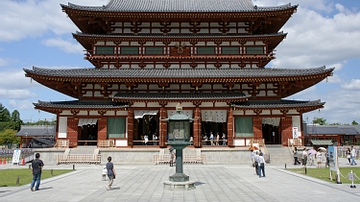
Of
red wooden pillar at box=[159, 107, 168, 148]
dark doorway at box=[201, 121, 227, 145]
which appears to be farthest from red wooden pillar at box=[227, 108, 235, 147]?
red wooden pillar at box=[159, 107, 168, 148]

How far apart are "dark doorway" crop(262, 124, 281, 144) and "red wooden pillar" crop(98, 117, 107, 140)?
19.3m

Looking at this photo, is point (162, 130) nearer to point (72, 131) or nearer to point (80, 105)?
point (80, 105)

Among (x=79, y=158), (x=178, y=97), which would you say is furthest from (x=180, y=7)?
(x=79, y=158)

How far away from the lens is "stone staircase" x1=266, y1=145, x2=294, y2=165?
1179 inches

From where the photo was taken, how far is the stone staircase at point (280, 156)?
29938mm

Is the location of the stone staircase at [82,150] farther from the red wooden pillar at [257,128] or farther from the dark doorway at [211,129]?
the red wooden pillar at [257,128]

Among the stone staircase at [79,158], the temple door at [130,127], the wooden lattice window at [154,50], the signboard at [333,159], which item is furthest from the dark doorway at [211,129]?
the signboard at [333,159]

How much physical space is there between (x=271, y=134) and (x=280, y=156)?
6.77 m

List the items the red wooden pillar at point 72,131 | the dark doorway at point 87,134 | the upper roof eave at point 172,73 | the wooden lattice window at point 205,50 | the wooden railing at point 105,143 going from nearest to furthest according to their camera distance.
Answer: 1. the upper roof eave at point 172,73
2. the wooden railing at point 105,143
3. the red wooden pillar at point 72,131
4. the dark doorway at point 87,134
5. the wooden lattice window at point 205,50

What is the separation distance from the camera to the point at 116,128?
107ft

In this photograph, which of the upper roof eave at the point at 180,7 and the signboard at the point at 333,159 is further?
the upper roof eave at the point at 180,7

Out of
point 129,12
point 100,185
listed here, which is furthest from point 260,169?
point 129,12

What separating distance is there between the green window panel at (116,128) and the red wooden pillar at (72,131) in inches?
135

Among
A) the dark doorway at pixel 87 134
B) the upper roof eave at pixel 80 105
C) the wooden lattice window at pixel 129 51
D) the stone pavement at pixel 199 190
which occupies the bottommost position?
the stone pavement at pixel 199 190
